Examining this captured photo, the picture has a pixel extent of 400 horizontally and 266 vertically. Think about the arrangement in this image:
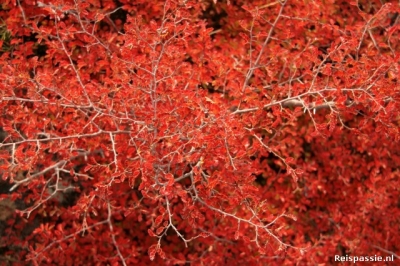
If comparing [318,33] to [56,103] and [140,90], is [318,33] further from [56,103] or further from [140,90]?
[56,103]

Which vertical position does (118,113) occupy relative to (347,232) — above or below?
above

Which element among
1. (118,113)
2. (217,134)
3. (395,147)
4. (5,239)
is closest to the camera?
(217,134)

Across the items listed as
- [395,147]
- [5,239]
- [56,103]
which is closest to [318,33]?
[395,147]

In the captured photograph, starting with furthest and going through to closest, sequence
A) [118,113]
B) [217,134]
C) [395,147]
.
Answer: [395,147]
[118,113]
[217,134]

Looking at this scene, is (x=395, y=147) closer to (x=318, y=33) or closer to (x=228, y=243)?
(x=318, y=33)

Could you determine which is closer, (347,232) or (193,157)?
(193,157)

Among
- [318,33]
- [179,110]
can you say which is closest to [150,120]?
[179,110]

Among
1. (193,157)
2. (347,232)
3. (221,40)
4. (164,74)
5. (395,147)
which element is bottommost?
(347,232)
